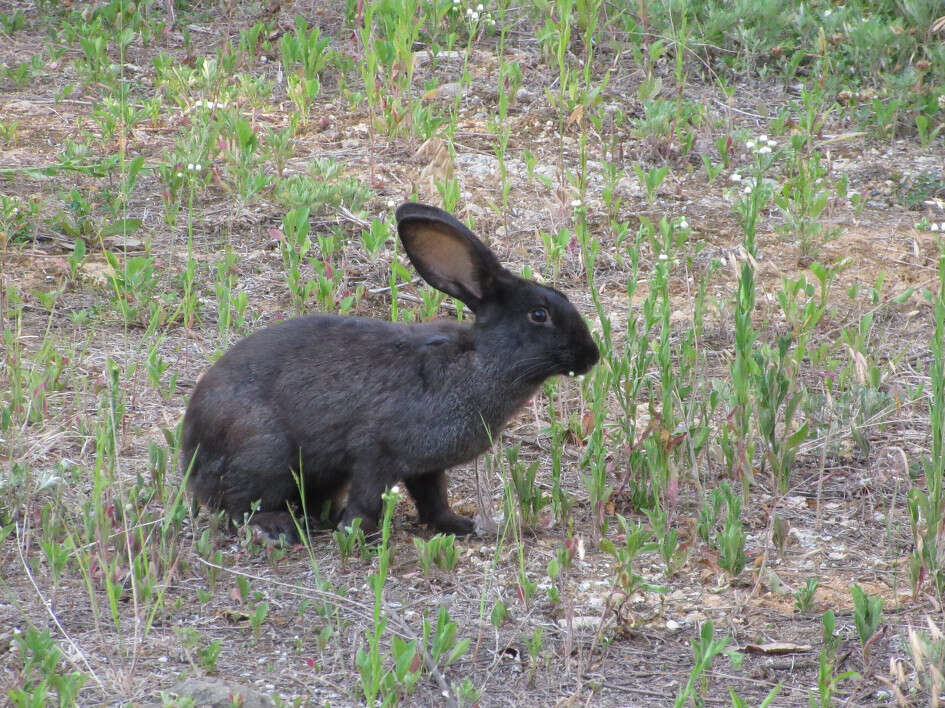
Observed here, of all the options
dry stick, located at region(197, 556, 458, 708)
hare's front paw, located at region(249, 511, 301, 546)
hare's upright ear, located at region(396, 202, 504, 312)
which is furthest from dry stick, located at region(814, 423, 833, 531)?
hare's front paw, located at region(249, 511, 301, 546)

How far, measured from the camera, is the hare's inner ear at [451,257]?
4812mm

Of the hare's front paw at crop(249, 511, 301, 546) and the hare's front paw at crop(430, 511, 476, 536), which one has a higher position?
the hare's front paw at crop(249, 511, 301, 546)

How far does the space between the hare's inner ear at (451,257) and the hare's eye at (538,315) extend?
19 cm

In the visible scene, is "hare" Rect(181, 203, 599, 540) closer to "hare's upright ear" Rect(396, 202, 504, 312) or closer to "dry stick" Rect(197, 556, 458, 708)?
"hare's upright ear" Rect(396, 202, 504, 312)

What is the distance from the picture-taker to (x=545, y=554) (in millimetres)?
4652

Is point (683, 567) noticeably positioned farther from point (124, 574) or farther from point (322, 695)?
point (124, 574)

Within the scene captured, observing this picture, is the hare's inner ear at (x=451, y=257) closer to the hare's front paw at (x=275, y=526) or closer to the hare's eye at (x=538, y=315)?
the hare's eye at (x=538, y=315)

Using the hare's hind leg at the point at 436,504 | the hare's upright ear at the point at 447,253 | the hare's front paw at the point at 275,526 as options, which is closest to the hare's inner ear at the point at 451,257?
the hare's upright ear at the point at 447,253

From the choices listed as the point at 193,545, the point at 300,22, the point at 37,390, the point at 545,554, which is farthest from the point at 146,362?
the point at 300,22

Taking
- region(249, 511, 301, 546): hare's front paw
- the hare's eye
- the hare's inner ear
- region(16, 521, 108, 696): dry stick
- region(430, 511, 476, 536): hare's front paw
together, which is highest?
the hare's inner ear

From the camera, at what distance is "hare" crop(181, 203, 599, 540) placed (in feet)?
15.7

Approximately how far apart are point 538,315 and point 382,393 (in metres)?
0.67

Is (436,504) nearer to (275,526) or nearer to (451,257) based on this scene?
(275,526)

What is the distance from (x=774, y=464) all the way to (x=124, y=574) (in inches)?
100
